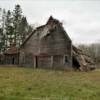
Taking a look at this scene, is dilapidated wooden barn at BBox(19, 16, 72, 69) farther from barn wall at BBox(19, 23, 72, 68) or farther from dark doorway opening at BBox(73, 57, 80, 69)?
dark doorway opening at BBox(73, 57, 80, 69)

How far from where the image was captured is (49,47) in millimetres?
41562

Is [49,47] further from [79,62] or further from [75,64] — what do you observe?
[79,62]

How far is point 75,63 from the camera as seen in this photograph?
4125cm

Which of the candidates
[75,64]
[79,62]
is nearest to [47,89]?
[79,62]

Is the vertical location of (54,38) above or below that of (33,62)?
above

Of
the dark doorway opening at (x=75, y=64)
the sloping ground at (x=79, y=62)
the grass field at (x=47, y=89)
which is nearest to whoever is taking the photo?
the grass field at (x=47, y=89)

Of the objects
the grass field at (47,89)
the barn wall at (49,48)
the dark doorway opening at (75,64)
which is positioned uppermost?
the barn wall at (49,48)

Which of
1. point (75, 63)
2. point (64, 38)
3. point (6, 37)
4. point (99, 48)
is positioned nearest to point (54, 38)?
point (64, 38)

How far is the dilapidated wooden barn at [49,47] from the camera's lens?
1587 inches

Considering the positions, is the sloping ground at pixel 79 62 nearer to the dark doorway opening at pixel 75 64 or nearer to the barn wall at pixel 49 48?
the dark doorway opening at pixel 75 64

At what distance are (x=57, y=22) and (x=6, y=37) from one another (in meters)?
35.0

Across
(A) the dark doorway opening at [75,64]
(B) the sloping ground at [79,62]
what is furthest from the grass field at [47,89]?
(A) the dark doorway opening at [75,64]

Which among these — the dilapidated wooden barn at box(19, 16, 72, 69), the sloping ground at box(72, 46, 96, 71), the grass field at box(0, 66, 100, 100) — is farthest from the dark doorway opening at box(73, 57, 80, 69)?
the grass field at box(0, 66, 100, 100)

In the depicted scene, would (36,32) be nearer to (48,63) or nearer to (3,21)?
(48,63)
